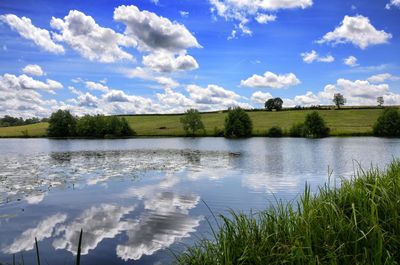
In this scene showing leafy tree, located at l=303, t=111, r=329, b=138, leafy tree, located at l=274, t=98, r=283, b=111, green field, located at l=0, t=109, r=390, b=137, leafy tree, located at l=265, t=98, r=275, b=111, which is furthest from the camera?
leafy tree, located at l=265, t=98, r=275, b=111

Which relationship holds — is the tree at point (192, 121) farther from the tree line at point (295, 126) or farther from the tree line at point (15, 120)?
the tree line at point (15, 120)

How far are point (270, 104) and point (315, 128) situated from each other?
56.8m

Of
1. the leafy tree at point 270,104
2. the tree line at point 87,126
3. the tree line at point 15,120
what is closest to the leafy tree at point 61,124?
the tree line at point 87,126

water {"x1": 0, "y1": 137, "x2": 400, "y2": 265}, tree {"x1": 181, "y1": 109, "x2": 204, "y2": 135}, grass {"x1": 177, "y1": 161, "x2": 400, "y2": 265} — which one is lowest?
water {"x1": 0, "y1": 137, "x2": 400, "y2": 265}

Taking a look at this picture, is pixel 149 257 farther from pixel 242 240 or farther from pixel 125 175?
pixel 125 175

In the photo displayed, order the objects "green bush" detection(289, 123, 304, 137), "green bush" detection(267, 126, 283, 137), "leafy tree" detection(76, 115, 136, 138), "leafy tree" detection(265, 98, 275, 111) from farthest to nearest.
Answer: "leafy tree" detection(265, 98, 275, 111) < "leafy tree" detection(76, 115, 136, 138) < "green bush" detection(267, 126, 283, 137) < "green bush" detection(289, 123, 304, 137)

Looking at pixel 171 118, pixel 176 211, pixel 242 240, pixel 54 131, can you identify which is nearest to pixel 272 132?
pixel 171 118

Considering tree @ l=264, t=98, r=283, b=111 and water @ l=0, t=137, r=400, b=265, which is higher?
tree @ l=264, t=98, r=283, b=111

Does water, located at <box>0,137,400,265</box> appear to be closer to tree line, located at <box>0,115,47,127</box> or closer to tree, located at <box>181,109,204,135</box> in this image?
tree, located at <box>181,109,204,135</box>

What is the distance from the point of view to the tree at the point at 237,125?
10656cm

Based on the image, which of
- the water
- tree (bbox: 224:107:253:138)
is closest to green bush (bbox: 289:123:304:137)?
tree (bbox: 224:107:253:138)

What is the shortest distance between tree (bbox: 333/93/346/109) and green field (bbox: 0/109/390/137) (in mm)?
11676

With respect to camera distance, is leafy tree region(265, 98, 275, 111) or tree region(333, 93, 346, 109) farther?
leafy tree region(265, 98, 275, 111)

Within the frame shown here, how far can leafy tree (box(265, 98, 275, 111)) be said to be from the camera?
155 metres
